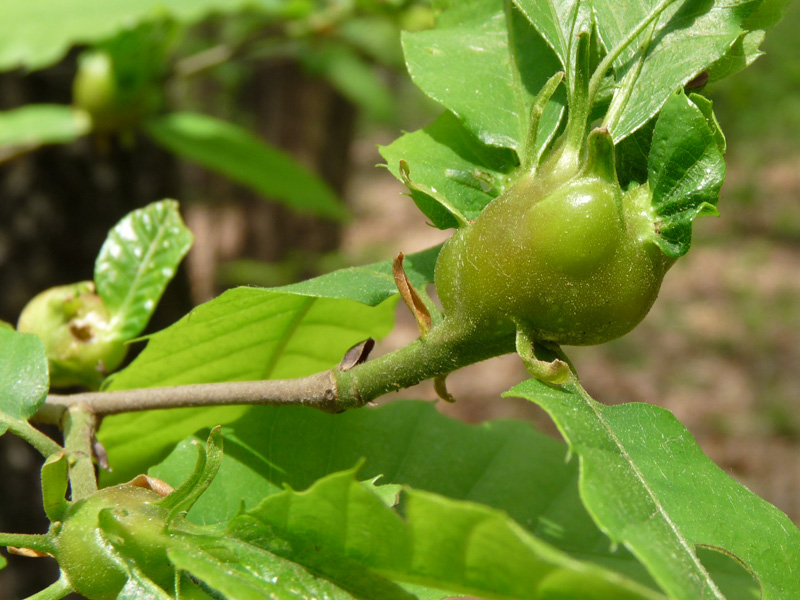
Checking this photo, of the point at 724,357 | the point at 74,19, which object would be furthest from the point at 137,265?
the point at 724,357

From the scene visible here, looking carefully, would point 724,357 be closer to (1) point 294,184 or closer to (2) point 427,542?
(1) point 294,184

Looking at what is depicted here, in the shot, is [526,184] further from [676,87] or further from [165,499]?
[165,499]

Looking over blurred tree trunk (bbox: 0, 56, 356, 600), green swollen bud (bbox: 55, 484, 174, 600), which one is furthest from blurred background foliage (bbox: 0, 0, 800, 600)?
green swollen bud (bbox: 55, 484, 174, 600)

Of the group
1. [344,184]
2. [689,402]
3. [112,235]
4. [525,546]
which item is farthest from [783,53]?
[525,546]

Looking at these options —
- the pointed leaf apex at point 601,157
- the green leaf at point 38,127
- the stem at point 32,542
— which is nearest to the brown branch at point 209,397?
the stem at point 32,542

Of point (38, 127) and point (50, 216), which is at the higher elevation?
point (38, 127)

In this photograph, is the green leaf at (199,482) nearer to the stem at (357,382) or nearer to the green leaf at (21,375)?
the stem at (357,382)

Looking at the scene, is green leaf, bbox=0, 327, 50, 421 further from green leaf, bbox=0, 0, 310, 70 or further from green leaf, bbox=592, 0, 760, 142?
green leaf, bbox=0, 0, 310, 70
